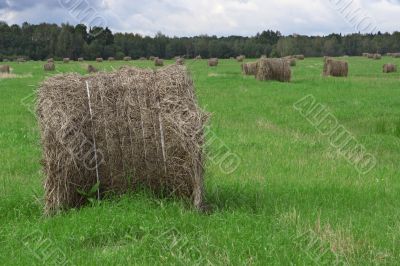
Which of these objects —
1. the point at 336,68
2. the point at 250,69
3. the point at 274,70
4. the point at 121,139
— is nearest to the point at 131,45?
the point at 250,69

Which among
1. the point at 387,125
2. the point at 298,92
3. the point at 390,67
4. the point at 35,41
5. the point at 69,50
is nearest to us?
the point at 387,125

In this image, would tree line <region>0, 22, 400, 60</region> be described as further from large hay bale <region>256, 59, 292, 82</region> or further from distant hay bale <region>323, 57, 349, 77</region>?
large hay bale <region>256, 59, 292, 82</region>

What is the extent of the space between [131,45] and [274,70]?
65.1 metres

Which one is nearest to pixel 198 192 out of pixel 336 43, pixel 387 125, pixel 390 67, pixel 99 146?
pixel 99 146

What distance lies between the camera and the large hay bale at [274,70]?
2806 cm

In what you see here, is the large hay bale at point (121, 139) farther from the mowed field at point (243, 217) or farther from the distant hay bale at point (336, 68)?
the distant hay bale at point (336, 68)

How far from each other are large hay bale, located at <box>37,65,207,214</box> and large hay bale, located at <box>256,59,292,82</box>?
69.2 ft

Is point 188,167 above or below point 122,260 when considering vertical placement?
above

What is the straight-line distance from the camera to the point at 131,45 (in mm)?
90625

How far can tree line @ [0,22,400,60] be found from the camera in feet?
258

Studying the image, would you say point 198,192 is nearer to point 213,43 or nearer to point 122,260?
point 122,260

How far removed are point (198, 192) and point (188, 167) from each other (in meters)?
0.34

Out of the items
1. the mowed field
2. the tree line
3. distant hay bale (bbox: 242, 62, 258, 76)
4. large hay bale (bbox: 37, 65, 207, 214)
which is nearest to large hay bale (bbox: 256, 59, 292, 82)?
distant hay bale (bbox: 242, 62, 258, 76)

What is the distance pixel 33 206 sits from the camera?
754 cm
